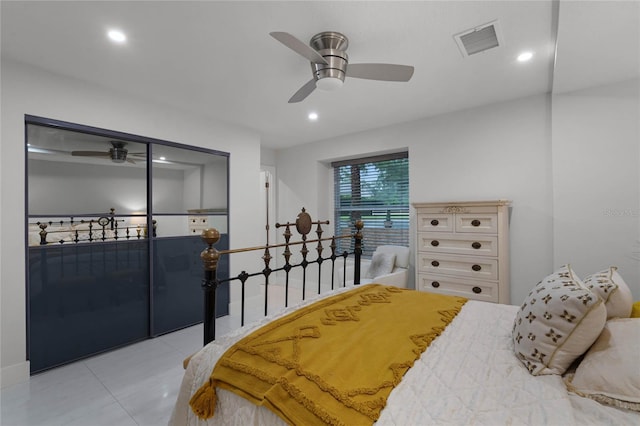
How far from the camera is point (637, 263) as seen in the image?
2379 millimetres

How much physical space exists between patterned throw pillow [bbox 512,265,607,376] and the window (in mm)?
2843

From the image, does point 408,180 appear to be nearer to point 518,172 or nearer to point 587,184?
point 518,172

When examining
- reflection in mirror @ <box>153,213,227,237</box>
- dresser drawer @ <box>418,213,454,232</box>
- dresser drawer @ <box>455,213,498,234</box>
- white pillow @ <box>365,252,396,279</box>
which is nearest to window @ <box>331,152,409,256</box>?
white pillow @ <box>365,252,396,279</box>

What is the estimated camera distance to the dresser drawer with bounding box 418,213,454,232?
309cm

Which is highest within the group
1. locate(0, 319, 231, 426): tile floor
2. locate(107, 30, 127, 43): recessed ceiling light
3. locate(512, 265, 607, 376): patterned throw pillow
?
locate(107, 30, 127, 43): recessed ceiling light

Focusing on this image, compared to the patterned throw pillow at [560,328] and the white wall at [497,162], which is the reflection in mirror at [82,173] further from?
the patterned throw pillow at [560,328]

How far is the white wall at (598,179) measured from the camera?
2.41m

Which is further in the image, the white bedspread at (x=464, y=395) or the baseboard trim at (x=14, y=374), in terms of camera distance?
the baseboard trim at (x=14, y=374)

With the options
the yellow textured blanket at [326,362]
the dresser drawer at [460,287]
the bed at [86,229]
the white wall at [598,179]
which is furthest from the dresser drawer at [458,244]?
the bed at [86,229]

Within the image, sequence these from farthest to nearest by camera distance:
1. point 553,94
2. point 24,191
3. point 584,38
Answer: point 553,94 < point 24,191 < point 584,38

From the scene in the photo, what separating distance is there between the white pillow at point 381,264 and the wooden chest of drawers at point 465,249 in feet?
1.34

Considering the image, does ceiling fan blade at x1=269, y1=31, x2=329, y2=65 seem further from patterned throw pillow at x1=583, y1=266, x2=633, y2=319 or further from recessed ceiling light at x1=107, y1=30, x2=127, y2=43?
A: patterned throw pillow at x1=583, y1=266, x2=633, y2=319

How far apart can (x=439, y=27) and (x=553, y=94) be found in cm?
168

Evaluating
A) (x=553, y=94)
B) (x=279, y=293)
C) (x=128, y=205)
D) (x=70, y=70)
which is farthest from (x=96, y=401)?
(x=553, y=94)
